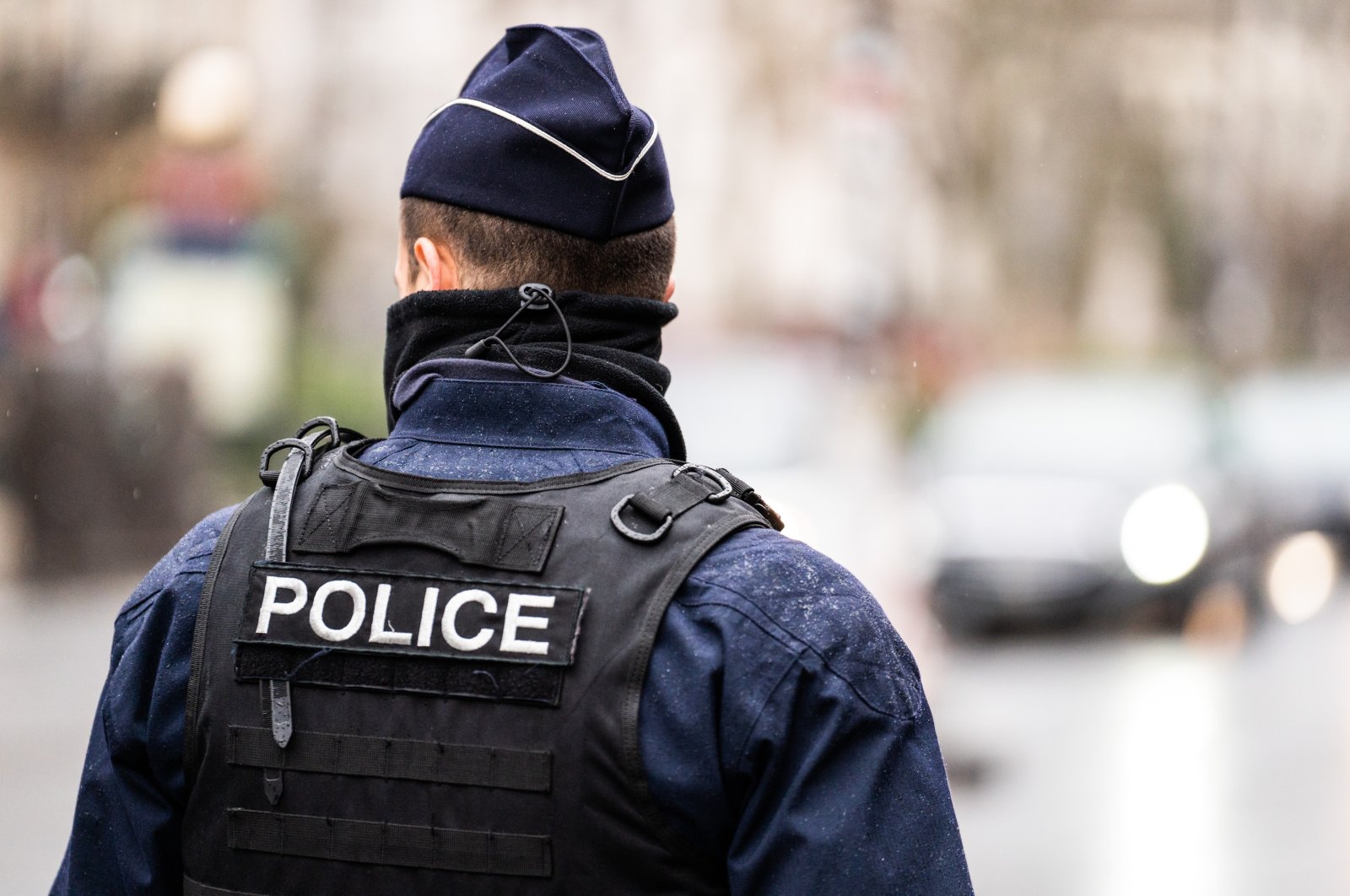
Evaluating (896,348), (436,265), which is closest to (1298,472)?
(896,348)

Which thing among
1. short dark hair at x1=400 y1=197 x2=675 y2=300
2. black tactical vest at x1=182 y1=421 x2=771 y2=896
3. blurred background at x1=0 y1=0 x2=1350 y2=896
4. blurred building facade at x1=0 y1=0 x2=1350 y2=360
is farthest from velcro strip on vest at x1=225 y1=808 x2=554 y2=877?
blurred building facade at x1=0 y1=0 x2=1350 y2=360

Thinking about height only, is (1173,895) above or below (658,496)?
below

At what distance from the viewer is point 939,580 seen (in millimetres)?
10656

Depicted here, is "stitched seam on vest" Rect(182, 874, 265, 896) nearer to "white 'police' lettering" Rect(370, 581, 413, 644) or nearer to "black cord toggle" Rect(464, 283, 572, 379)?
"white 'police' lettering" Rect(370, 581, 413, 644)

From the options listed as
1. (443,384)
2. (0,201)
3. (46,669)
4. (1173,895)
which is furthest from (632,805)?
(0,201)

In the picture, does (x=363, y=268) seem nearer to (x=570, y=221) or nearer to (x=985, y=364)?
(x=985, y=364)

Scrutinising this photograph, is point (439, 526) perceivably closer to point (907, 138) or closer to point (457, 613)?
point (457, 613)

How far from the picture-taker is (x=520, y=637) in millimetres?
1644

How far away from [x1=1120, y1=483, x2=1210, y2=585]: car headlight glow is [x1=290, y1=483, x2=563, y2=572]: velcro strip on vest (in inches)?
367

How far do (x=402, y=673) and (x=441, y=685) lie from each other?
0.05 meters

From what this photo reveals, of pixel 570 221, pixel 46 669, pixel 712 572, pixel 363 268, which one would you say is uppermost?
pixel 570 221

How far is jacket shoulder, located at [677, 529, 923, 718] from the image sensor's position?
5.23ft

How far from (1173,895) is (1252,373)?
14.2 metres

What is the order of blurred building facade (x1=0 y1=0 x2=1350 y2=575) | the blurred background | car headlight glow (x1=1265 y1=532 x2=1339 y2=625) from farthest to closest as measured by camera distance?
blurred building facade (x1=0 y1=0 x2=1350 y2=575)
car headlight glow (x1=1265 y1=532 x2=1339 y2=625)
the blurred background
